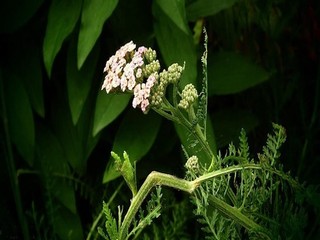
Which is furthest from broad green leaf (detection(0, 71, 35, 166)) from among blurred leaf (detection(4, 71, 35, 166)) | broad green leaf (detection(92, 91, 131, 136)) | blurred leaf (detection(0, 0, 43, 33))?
broad green leaf (detection(92, 91, 131, 136))

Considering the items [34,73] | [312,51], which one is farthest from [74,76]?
[312,51]

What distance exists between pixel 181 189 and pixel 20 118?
893 millimetres

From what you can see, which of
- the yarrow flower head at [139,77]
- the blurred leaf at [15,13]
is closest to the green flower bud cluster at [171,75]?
the yarrow flower head at [139,77]

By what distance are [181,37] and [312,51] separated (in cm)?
54

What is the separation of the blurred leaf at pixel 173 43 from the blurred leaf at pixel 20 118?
0.36 m

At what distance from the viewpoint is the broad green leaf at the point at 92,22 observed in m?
1.38

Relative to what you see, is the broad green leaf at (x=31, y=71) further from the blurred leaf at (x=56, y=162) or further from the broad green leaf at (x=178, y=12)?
the broad green leaf at (x=178, y=12)

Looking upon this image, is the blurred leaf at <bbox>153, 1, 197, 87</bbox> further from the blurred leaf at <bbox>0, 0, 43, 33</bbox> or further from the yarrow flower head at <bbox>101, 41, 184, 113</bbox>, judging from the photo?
the yarrow flower head at <bbox>101, 41, 184, 113</bbox>

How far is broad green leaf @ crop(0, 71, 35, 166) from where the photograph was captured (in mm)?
1698

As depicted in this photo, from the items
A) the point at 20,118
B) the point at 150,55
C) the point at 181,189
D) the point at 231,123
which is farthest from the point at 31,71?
the point at 181,189

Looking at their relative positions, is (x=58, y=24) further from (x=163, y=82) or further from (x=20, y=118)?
(x=163, y=82)

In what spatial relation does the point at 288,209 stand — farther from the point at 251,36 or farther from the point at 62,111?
the point at 251,36

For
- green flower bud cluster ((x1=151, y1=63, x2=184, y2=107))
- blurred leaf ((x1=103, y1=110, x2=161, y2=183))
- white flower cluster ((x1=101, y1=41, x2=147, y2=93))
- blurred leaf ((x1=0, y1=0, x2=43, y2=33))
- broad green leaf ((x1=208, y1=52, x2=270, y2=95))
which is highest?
blurred leaf ((x1=0, y1=0, x2=43, y2=33))

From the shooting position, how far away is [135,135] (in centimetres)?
162
